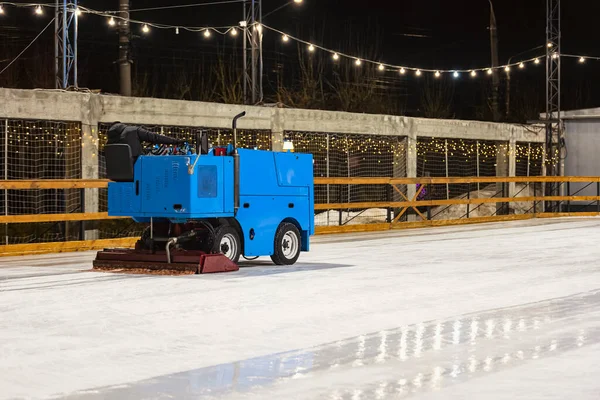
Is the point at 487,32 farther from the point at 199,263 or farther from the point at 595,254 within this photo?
the point at 199,263

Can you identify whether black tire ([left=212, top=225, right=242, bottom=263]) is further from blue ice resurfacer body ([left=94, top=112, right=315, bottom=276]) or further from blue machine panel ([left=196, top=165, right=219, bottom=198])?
blue machine panel ([left=196, top=165, right=219, bottom=198])

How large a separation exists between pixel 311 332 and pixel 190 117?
17.8m

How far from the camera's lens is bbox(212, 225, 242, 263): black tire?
1545 centimetres

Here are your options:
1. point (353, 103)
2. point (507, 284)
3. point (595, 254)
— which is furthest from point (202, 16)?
point (507, 284)

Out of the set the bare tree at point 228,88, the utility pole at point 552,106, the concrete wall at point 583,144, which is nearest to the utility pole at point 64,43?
the bare tree at point 228,88

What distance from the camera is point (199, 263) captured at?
A: 1497 centimetres

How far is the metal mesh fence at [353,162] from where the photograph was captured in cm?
3128

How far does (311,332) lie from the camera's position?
921cm

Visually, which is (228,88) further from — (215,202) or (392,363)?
(392,363)

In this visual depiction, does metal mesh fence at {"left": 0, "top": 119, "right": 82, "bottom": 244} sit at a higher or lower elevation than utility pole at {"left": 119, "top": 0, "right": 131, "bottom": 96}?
lower

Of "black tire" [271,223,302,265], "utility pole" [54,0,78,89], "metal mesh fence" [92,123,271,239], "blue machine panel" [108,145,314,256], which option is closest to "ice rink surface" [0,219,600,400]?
"black tire" [271,223,302,265]

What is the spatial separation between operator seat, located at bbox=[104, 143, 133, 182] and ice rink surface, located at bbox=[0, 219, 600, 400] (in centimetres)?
151

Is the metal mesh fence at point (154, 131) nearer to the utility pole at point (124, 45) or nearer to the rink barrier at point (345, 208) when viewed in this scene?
the utility pole at point (124, 45)

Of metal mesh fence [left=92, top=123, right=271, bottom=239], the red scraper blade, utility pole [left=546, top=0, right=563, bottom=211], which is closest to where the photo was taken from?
the red scraper blade
